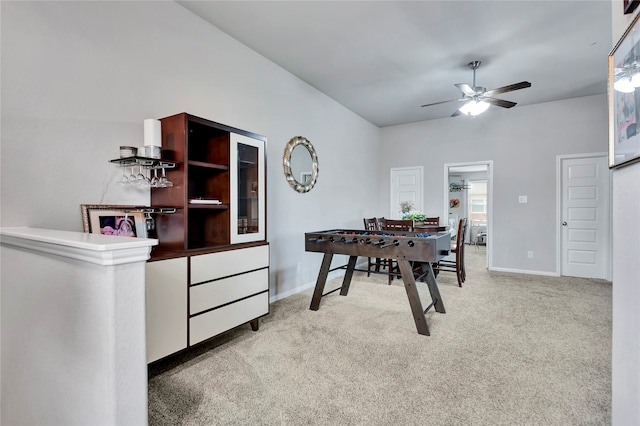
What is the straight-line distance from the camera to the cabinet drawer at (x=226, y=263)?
84.1 inches

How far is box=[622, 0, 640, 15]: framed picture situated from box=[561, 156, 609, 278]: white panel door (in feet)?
15.0

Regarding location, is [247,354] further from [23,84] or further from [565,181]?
[565,181]

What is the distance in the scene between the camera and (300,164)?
13.4 feet

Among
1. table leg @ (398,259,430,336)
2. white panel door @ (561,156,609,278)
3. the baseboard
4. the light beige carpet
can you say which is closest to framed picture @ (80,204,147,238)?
the light beige carpet

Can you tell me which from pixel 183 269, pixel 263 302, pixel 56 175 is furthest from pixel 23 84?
pixel 263 302

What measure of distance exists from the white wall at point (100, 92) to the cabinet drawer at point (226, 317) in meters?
0.95

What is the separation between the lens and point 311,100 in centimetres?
434

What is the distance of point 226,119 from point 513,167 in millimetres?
4822

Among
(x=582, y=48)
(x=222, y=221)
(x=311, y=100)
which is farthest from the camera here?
(x=311, y=100)

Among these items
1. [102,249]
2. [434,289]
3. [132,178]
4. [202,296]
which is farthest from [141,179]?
[434,289]

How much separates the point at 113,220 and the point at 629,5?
288cm

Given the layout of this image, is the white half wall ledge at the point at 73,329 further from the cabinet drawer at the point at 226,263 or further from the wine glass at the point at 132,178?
the cabinet drawer at the point at 226,263

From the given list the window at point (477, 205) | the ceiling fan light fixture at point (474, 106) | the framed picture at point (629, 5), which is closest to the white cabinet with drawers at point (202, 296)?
the framed picture at point (629, 5)

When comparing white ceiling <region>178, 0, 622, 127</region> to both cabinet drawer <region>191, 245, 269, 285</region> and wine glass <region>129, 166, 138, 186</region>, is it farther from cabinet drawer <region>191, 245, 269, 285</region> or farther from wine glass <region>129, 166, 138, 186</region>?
cabinet drawer <region>191, 245, 269, 285</region>
